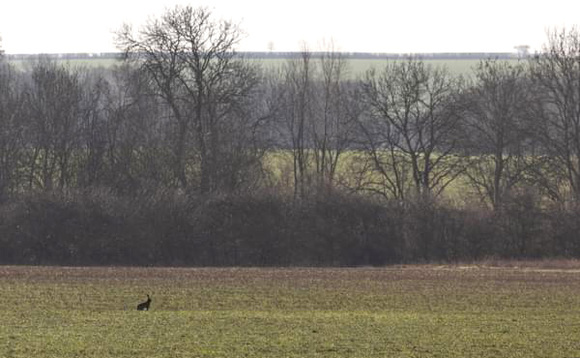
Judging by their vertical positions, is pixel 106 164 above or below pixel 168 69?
below

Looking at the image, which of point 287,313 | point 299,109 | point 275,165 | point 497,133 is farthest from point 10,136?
point 287,313

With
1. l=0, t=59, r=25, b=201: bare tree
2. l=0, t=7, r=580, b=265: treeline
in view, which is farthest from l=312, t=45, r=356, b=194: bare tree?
l=0, t=59, r=25, b=201: bare tree

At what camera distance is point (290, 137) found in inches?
3036

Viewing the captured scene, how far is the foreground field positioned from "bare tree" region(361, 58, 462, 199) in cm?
2408

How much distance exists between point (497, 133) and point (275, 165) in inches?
634

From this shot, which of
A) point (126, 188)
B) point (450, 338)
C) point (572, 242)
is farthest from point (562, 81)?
point (450, 338)

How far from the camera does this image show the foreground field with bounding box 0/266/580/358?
68.0ft

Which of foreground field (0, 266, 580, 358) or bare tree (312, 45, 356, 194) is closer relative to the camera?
foreground field (0, 266, 580, 358)

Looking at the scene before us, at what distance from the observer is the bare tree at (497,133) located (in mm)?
63344

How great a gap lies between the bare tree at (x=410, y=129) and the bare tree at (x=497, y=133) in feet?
3.99

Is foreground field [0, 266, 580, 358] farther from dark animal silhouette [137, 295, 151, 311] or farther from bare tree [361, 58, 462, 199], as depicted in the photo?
bare tree [361, 58, 462, 199]

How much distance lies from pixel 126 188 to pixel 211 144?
6286mm

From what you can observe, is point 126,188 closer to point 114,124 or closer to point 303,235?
point 114,124

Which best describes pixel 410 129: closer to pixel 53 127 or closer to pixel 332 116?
Result: pixel 332 116
